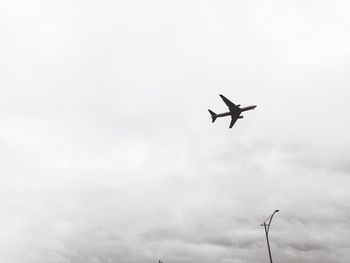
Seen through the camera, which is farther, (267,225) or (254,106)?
(254,106)

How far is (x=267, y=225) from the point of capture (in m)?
37.7

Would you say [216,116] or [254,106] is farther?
[216,116]

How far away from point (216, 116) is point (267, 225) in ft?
54.1

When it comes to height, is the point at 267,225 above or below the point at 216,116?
below

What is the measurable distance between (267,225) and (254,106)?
14.6 m

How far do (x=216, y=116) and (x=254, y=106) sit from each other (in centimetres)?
571

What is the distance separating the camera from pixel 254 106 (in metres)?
45.1

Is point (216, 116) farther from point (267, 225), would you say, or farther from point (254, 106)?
point (267, 225)

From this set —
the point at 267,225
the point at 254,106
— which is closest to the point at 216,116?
the point at 254,106

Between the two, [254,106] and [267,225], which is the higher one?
[254,106]

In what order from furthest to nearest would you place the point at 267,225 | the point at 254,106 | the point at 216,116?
the point at 216,116 → the point at 254,106 → the point at 267,225

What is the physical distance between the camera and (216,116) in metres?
48.8

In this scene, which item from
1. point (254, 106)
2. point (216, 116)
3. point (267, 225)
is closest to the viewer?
point (267, 225)
